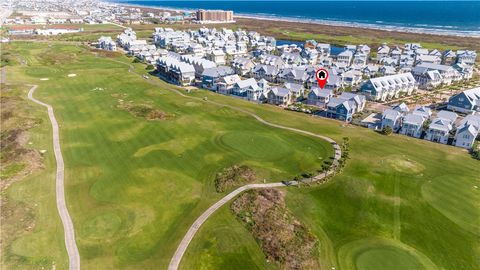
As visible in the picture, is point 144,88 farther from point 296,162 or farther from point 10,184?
point 296,162

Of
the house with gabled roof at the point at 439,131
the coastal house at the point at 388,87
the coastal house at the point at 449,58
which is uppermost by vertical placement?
the coastal house at the point at 449,58

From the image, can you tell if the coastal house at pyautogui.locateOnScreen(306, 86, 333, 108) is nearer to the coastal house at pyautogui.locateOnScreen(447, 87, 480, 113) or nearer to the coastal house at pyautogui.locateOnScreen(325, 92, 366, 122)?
the coastal house at pyautogui.locateOnScreen(325, 92, 366, 122)

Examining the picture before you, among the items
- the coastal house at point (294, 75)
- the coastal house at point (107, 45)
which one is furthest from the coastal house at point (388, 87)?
the coastal house at point (107, 45)

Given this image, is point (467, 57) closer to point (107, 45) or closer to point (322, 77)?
point (322, 77)

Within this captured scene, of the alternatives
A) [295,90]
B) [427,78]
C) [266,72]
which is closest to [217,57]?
[266,72]

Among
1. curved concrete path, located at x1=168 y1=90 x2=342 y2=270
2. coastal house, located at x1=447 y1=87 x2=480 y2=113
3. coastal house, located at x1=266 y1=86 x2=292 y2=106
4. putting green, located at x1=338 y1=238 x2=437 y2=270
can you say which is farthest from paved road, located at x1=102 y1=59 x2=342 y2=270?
coastal house, located at x1=447 y1=87 x2=480 y2=113

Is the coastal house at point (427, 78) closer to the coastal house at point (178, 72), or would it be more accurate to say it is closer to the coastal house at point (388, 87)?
the coastal house at point (388, 87)
